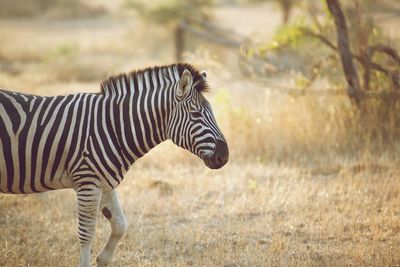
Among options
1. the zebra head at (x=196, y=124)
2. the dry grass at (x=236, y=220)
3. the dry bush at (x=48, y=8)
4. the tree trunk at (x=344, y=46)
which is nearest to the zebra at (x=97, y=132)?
the zebra head at (x=196, y=124)

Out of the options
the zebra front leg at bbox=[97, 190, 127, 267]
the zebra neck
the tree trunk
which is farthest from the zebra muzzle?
the tree trunk

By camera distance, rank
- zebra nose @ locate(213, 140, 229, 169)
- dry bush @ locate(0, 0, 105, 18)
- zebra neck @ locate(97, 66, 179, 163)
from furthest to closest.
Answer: dry bush @ locate(0, 0, 105, 18)
zebra neck @ locate(97, 66, 179, 163)
zebra nose @ locate(213, 140, 229, 169)

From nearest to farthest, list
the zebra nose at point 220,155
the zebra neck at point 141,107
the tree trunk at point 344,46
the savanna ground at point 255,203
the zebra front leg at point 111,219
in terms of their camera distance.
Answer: the zebra nose at point 220,155 → the zebra neck at point 141,107 → the zebra front leg at point 111,219 → the savanna ground at point 255,203 → the tree trunk at point 344,46

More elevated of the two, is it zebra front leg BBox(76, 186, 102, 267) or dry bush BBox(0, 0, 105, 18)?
dry bush BBox(0, 0, 105, 18)

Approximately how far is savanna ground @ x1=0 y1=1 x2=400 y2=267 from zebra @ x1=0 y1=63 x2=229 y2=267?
0.94 meters

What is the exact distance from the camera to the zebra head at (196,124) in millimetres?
4852

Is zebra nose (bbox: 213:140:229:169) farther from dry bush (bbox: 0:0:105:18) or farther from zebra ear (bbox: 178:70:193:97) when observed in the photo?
dry bush (bbox: 0:0:105:18)

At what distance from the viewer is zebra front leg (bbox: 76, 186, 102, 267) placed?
190 inches

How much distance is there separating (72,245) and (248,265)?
72.5 inches

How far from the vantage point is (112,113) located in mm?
5012

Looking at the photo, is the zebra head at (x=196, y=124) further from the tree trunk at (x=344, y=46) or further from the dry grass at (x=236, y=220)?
the tree trunk at (x=344, y=46)

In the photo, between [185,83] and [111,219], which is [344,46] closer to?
[185,83]

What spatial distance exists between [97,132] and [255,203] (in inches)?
114

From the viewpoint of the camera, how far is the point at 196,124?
4902 mm
